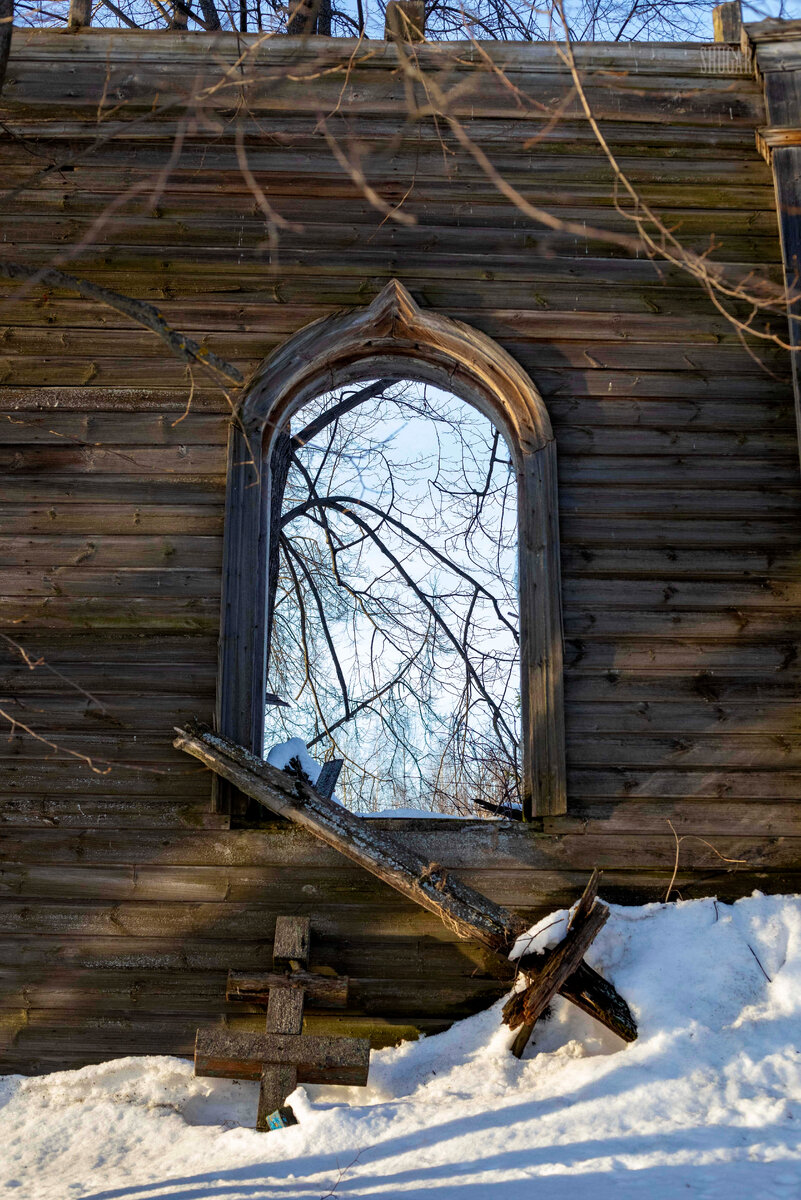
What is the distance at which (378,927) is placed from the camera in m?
4.57

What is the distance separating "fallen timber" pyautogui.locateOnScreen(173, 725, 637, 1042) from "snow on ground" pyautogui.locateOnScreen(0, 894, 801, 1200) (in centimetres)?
21

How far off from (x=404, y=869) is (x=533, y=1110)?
1.06 metres

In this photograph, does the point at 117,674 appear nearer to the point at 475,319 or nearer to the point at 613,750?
the point at 613,750

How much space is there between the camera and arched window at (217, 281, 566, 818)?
188 inches

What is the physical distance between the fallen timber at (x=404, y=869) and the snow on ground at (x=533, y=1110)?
0.69 ft

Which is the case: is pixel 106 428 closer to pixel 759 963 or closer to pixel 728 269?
pixel 728 269

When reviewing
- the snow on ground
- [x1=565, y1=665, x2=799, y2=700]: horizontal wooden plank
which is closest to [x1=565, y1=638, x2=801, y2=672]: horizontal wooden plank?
[x1=565, y1=665, x2=799, y2=700]: horizontal wooden plank

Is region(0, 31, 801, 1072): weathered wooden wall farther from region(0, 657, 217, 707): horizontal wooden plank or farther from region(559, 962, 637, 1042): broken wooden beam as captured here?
region(559, 962, 637, 1042): broken wooden beam

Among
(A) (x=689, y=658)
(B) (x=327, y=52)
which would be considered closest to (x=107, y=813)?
(A) (x=689, y=658)

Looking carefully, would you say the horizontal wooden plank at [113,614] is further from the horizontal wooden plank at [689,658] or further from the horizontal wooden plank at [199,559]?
the horizontal wooden plank at [689,658]

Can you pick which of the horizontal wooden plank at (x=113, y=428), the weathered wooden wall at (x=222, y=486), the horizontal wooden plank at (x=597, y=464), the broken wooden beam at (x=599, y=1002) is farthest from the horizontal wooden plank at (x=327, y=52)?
the broken wooden beam at (x=599, y=1002)

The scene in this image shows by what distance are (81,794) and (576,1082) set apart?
2599 millimetres

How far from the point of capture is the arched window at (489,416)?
4.79 m

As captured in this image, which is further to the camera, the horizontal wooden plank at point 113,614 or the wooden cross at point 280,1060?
the horizontal wooden plank at point 113,614
